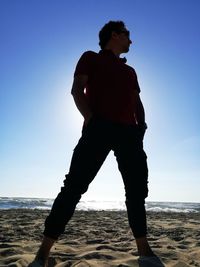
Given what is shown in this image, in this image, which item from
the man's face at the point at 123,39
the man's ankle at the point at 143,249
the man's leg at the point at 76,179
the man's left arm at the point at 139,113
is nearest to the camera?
the man's leg at the point at 76,179

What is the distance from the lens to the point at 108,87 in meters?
3.55

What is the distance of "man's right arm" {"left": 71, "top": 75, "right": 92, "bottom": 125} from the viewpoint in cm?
335

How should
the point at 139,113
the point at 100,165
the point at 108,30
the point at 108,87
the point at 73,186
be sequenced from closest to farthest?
the point at 73,186 < the point at 100,165 < the point at 108,87 < the point at 139,113 < the point at 108,30

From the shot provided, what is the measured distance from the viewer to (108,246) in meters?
4.35

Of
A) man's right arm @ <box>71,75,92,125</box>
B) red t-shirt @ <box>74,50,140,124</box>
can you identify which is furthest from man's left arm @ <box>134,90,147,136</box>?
man's right arm @ <box>71,75,92,125</box>

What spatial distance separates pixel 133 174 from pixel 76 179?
1.96ft

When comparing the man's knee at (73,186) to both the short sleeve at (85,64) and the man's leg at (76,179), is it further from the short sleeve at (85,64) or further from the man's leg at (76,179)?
the short sleeve at (85,64)

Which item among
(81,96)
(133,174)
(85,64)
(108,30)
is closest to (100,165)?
(133,174)

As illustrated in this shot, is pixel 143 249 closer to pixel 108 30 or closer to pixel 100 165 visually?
pixel 100 165

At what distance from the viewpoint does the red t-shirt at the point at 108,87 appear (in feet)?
11.4

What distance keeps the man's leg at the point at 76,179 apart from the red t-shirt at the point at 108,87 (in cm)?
25

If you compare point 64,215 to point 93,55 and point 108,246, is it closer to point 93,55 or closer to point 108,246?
point 108,246

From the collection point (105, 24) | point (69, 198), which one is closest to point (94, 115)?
point (69, 198)

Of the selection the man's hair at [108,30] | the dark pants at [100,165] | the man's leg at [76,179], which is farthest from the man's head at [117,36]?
the man's leg at [76,179]
